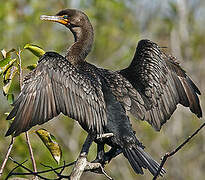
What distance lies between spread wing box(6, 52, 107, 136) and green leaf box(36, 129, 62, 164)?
0.40ft

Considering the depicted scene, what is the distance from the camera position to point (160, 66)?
564 centimetres

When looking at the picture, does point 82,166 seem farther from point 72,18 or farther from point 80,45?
point 72,18

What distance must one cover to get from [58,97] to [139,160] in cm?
89

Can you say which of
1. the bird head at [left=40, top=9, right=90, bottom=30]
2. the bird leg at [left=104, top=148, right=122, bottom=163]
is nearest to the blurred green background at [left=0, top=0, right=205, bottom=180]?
the bird head at [left=40, top=9, right=90, bottom=30]

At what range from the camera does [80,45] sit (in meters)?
5.90

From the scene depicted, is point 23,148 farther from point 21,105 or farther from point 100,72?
point 21,105

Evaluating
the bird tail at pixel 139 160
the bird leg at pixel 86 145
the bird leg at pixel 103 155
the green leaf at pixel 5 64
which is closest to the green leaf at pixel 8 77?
the green leaf at pixel 5 64

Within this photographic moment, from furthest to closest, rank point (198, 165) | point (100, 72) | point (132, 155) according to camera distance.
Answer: point (198, 165), point (100, 72), point (132, 155)

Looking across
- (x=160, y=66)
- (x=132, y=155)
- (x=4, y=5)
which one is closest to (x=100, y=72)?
(x=160, y=66)

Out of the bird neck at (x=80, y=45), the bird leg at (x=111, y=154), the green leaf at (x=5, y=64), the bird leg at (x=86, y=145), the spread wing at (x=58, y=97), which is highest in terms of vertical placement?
the bird neck at (x=80, y=45)

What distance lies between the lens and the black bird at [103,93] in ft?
14.8

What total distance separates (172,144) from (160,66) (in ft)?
27.7

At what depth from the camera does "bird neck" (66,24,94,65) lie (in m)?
5.73

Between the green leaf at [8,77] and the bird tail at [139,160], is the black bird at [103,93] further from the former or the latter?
the green leaf at [8,77]
